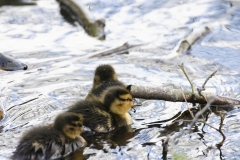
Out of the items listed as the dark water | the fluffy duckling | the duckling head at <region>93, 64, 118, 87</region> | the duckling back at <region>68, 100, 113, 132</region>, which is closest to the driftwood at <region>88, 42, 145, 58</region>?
the dark water

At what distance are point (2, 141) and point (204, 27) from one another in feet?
11.2

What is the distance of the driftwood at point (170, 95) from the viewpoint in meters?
5.65

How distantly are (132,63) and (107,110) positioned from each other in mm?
1533

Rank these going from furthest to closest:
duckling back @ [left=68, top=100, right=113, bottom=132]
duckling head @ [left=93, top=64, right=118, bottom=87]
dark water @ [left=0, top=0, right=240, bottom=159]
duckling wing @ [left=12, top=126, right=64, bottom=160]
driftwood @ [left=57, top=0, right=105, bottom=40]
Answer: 1. driftwood @ [left=57, top=0, right=105, bottom=40]
2. duckling head @ [left=93, top=64, right=118, bottom=87]
3. duckling back @ [left=68, top=100, right=113, bottom=132]
4. dark water @ [left=0, top=0, right=240, bottom=159]
5. duckling wing @ [left=12, top=126, right=64, bottom=160]

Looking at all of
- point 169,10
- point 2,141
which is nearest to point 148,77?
point 2,141

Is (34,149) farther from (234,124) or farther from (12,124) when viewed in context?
(234,124)

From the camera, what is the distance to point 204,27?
25.3ft

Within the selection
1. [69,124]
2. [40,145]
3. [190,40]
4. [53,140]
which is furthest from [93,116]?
[190,40]

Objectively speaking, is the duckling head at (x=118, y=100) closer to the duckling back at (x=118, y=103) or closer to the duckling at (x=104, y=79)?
the duckling back at (x=118, y=103)

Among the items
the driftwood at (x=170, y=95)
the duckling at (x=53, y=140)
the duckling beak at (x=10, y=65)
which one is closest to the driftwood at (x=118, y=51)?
the duckling beak at (x=10, y=65)

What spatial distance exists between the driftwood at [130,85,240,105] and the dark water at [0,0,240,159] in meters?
0.10

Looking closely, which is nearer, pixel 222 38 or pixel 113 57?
pixel 113 57

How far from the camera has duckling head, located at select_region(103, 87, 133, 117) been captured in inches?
208

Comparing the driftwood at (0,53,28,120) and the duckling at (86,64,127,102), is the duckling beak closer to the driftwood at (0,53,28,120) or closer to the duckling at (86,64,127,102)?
the driftwood at (0,53,28,120)
